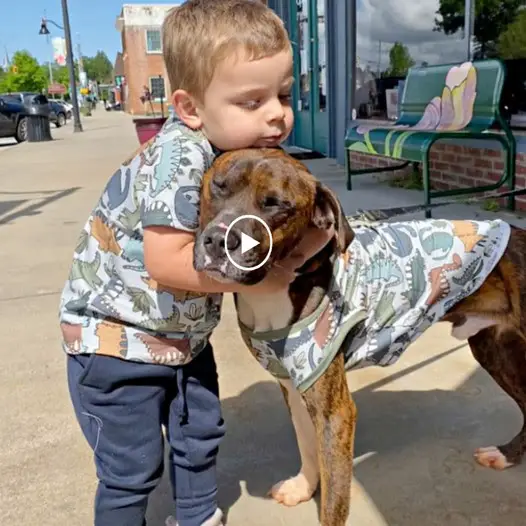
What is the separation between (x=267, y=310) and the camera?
2.00 m

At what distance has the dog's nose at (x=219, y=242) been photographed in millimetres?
1604

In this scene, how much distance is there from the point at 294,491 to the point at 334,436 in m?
0.56

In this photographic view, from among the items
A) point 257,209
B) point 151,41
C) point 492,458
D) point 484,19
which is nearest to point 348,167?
point 484,19

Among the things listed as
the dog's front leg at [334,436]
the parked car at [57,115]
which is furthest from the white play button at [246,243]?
the parked car at [57,115]

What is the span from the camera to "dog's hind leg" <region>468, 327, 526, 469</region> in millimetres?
2537

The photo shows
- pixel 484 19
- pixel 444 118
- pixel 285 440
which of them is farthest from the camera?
pixel 444 118

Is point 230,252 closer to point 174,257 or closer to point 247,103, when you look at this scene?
point 174,257

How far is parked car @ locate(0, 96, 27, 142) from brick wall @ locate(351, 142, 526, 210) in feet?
69.4

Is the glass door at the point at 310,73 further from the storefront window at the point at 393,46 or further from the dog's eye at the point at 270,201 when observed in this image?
the dog's eye at the point at 270,201

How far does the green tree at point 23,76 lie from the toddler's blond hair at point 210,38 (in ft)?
283

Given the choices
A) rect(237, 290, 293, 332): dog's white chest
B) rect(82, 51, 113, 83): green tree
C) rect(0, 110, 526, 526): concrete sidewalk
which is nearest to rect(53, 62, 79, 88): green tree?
rect(82, 51, 113, 83): green tree

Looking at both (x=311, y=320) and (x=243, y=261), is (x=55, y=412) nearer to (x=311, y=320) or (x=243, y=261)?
(x=311, y=320)

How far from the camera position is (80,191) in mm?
10297

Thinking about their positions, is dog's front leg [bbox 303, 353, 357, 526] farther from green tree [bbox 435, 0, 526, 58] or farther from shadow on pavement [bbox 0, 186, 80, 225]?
shadow on pavement [bbox 0, 186, 80, 225]
